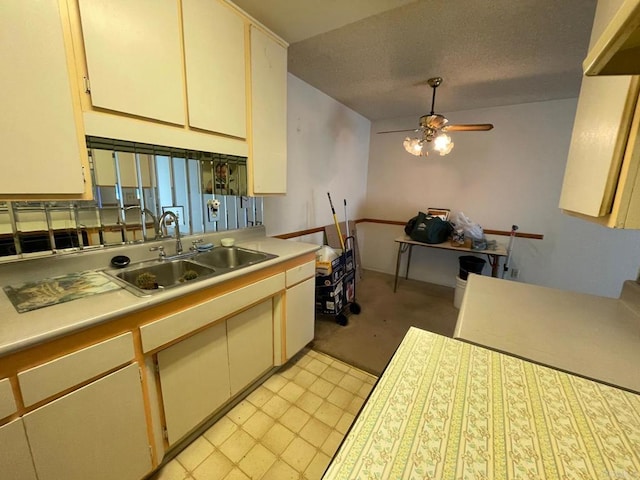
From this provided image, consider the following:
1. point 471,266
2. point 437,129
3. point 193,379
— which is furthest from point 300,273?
point 471,266

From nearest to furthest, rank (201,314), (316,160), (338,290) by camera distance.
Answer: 1. (201,314)
2. (338,290)
3. (316,160)

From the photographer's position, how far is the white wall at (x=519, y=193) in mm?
2853

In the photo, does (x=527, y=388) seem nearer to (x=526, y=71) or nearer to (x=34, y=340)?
(x=34, y=340)

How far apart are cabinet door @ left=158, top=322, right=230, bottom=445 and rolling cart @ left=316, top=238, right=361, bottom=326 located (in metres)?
1.15

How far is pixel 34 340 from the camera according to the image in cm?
77

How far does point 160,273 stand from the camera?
1.54 metres

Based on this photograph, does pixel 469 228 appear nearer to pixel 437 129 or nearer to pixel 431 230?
pixel 431 230

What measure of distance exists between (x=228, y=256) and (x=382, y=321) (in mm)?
1669

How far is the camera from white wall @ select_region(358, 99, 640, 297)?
2.85 metres

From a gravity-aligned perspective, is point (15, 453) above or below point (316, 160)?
below

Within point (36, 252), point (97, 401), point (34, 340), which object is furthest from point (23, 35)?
point (97, 401)

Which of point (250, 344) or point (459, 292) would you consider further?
point (459, 292)

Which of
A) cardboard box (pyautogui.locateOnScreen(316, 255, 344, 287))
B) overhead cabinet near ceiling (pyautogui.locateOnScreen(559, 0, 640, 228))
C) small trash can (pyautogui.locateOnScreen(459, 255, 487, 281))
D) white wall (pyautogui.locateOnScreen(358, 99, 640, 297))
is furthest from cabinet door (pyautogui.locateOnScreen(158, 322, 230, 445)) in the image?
white wall (pyautogui.locateOnScreen(358, 99, 640, 297))

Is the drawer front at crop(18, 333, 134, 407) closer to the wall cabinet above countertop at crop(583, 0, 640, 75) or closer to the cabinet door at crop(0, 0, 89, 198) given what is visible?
the cabinet door at crop(0, 0, 89, 198)
